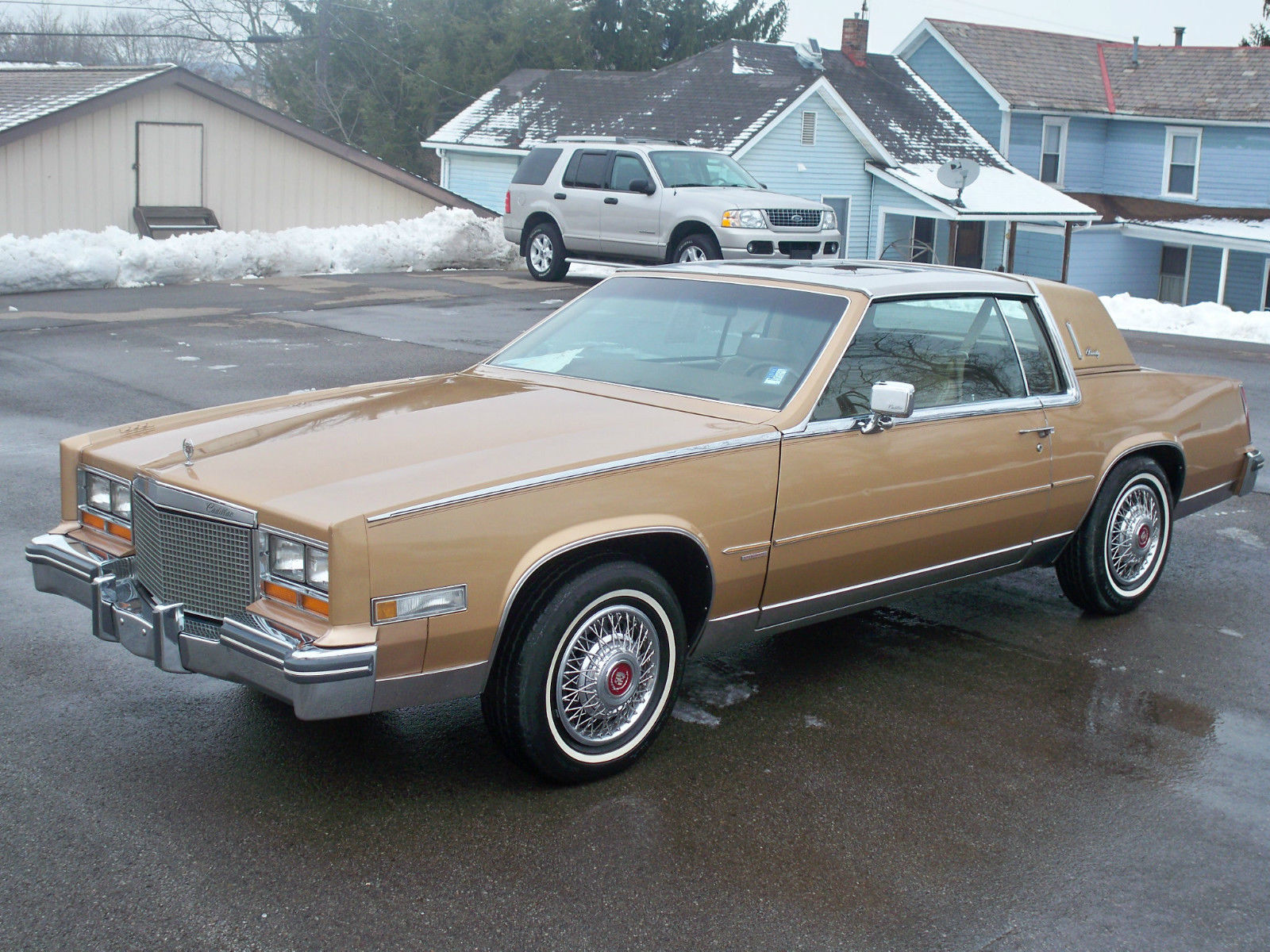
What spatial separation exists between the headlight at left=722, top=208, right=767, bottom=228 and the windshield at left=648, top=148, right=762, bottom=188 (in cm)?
122

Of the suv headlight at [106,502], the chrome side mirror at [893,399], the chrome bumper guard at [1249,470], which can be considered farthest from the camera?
the chrome bumper guard at [1249,470]

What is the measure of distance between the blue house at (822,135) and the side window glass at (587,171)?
11.0 metres

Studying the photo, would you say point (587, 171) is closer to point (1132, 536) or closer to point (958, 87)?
point (1132, 536)

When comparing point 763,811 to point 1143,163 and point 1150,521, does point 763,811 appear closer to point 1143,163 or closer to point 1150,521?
point 1150,521

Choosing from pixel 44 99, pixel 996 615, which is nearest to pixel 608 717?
pixel 996 615

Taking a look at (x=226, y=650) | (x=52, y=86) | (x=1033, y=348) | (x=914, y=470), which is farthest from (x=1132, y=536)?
(x=52, y=86)

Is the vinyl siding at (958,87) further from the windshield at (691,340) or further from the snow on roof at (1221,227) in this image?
the windshield at (691,340)

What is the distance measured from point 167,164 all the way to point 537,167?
28.1 feet

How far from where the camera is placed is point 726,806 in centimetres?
414

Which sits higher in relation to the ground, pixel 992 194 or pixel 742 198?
pixel 992 194

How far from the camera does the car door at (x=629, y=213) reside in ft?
60.7

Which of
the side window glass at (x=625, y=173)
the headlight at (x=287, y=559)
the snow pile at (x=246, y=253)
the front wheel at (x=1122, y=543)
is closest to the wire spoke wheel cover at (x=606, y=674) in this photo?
the headlight at (x=287, y=559)

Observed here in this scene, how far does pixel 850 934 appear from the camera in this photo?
3.46m

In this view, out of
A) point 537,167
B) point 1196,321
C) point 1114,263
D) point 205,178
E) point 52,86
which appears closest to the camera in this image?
point 1196,321
